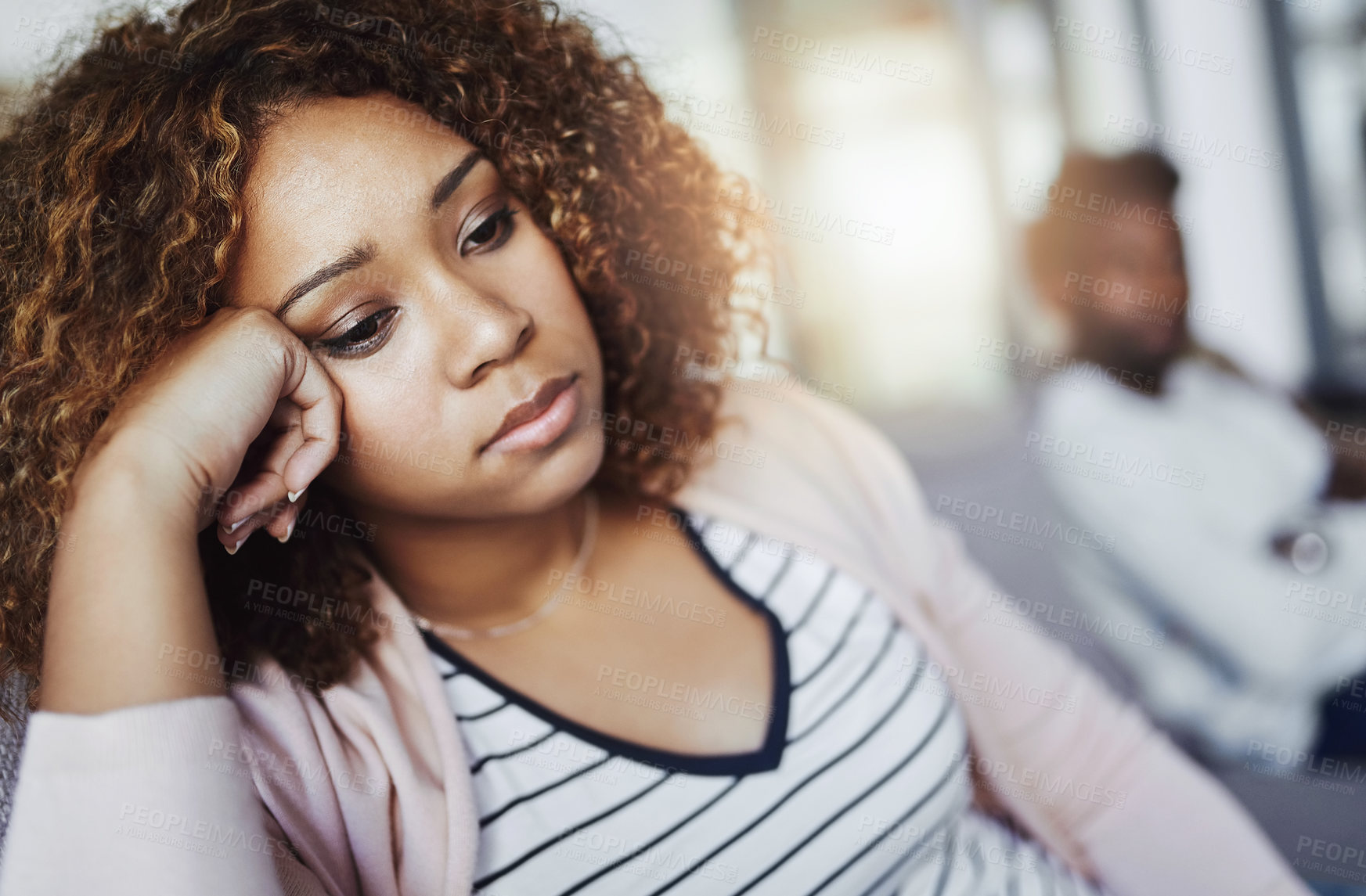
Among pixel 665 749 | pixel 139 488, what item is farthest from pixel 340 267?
pixel 665 749

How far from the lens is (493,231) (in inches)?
30.3

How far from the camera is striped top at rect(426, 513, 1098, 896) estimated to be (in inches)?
29.6

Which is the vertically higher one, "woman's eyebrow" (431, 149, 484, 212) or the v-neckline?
"woman's eyebrow" (431, 149, 484, 212)

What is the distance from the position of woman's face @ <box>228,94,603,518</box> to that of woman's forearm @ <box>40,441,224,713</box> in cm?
16

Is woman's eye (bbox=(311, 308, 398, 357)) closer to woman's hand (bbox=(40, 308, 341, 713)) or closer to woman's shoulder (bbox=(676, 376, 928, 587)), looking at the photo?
woman's hand (bbox=(40, 308, 341, 713))

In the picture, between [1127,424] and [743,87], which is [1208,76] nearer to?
[1127,424]

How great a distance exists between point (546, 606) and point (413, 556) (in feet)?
0.47

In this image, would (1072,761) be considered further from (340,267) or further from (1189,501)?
(340,267)

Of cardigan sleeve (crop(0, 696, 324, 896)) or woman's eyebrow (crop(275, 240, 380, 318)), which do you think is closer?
cardigan sleeve (crop(0, 696, 324, 896))

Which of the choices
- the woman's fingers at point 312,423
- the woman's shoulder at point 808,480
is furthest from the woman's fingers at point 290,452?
the woman's shoulder at point 808,480

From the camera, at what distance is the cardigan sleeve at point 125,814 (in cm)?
50

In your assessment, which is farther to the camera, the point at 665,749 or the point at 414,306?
the point at 665,749

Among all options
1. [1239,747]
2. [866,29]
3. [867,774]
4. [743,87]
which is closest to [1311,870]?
[1239,747]

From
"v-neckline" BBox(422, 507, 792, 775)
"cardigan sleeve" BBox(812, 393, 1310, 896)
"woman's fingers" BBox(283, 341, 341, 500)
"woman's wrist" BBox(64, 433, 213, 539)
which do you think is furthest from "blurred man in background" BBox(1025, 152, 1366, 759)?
"woman's wrist" BBox(64, 433, 213, 539)
